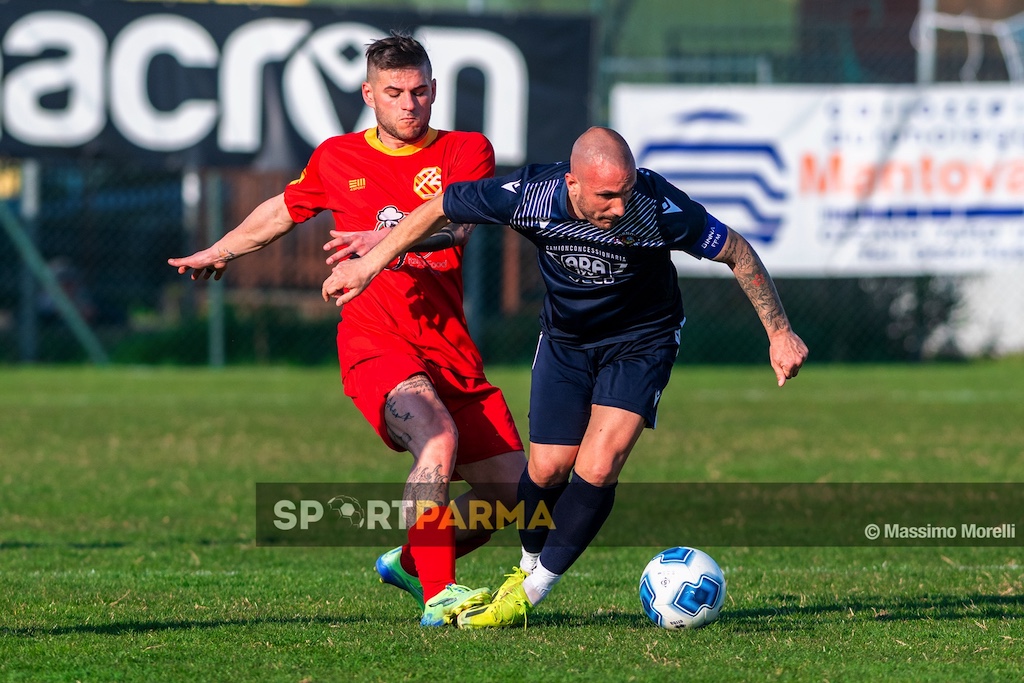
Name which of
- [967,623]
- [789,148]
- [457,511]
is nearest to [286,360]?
[789,148]

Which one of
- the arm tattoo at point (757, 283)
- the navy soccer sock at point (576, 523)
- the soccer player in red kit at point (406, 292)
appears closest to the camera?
the arm tattoo at point (757, 283)

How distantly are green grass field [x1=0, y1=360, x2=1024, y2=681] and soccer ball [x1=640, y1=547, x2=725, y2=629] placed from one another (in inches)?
2.9

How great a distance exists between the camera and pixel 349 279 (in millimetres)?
4734

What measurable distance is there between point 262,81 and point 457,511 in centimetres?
1087

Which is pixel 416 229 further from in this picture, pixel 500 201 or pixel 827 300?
pixel 827 300

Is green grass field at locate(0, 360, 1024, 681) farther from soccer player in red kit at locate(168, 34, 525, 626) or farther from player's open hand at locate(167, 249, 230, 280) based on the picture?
player's open hand at locate(167, 249, 230, 280)

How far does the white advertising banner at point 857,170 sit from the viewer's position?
630 inches

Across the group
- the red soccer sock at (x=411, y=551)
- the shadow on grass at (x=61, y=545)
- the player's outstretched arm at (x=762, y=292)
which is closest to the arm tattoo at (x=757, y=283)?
the player's outstretched arm at (x=762, y=292)

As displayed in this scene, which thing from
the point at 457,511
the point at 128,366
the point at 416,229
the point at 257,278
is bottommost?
the point at 128,366

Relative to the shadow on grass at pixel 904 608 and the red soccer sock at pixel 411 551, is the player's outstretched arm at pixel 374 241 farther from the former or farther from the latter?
the shadow on grass at pixel 904 608

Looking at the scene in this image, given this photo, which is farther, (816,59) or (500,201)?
(816,59)

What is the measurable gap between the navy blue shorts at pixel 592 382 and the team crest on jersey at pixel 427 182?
2.63 feet

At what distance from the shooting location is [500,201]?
4785 mm

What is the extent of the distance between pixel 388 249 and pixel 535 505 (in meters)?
1.22
